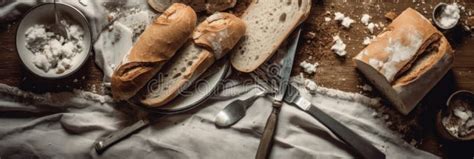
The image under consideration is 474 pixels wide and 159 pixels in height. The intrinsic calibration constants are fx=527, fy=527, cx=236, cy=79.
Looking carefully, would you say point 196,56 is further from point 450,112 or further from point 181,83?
point 450,112

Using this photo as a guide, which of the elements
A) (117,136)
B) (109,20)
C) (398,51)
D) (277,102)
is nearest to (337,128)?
(277,102)

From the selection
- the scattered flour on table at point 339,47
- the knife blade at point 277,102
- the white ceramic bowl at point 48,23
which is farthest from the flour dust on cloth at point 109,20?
the scattered flour on table at point 339,47

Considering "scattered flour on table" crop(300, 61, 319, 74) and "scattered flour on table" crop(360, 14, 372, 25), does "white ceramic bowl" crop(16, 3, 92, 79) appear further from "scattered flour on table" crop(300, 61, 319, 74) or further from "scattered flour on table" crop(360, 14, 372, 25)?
"scattered flour on table" crop(360, 14, 372, 25)

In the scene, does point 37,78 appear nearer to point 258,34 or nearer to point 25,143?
point 25,143

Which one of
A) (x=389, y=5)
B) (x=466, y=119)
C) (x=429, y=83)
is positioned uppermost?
(x=389, y=5)

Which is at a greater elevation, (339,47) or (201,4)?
(201,4)

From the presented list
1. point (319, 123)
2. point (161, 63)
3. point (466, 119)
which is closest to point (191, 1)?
point (161, 63)
